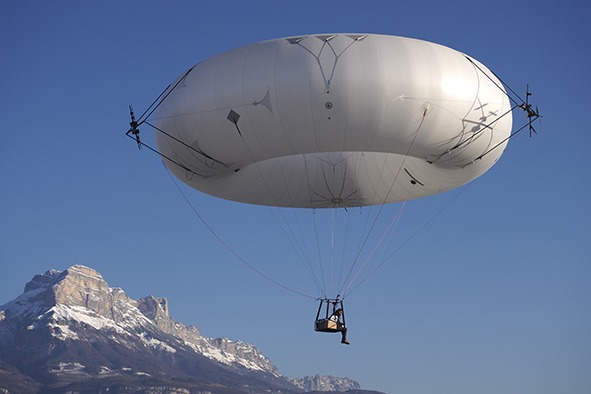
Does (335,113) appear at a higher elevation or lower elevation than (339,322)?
higher

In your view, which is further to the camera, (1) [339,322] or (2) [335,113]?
(1) [339,322]

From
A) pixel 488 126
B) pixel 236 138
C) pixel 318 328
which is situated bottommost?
pixel 318 328

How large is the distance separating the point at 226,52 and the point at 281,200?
12697 mm

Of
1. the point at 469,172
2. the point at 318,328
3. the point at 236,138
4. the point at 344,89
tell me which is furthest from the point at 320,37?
the point at 318,328

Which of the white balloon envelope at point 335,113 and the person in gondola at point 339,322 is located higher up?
the white balloon envelope at point 335,113

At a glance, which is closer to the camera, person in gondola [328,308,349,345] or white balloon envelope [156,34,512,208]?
white balloon envelope [156,34,512,208]

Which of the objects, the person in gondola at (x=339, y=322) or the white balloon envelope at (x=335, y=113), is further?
the person in gondola at (x=339, y=322)

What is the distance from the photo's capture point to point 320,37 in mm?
47625

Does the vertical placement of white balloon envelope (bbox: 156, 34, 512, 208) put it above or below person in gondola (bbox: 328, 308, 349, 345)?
above

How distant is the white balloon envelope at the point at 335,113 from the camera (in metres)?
45.8

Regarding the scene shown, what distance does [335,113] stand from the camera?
151ft

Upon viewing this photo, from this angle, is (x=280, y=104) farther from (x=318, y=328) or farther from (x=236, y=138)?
(x=318, y=328)

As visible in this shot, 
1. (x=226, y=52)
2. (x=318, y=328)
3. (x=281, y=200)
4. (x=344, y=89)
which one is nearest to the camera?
(x=344, y=89)

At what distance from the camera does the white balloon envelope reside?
45.8 metres
